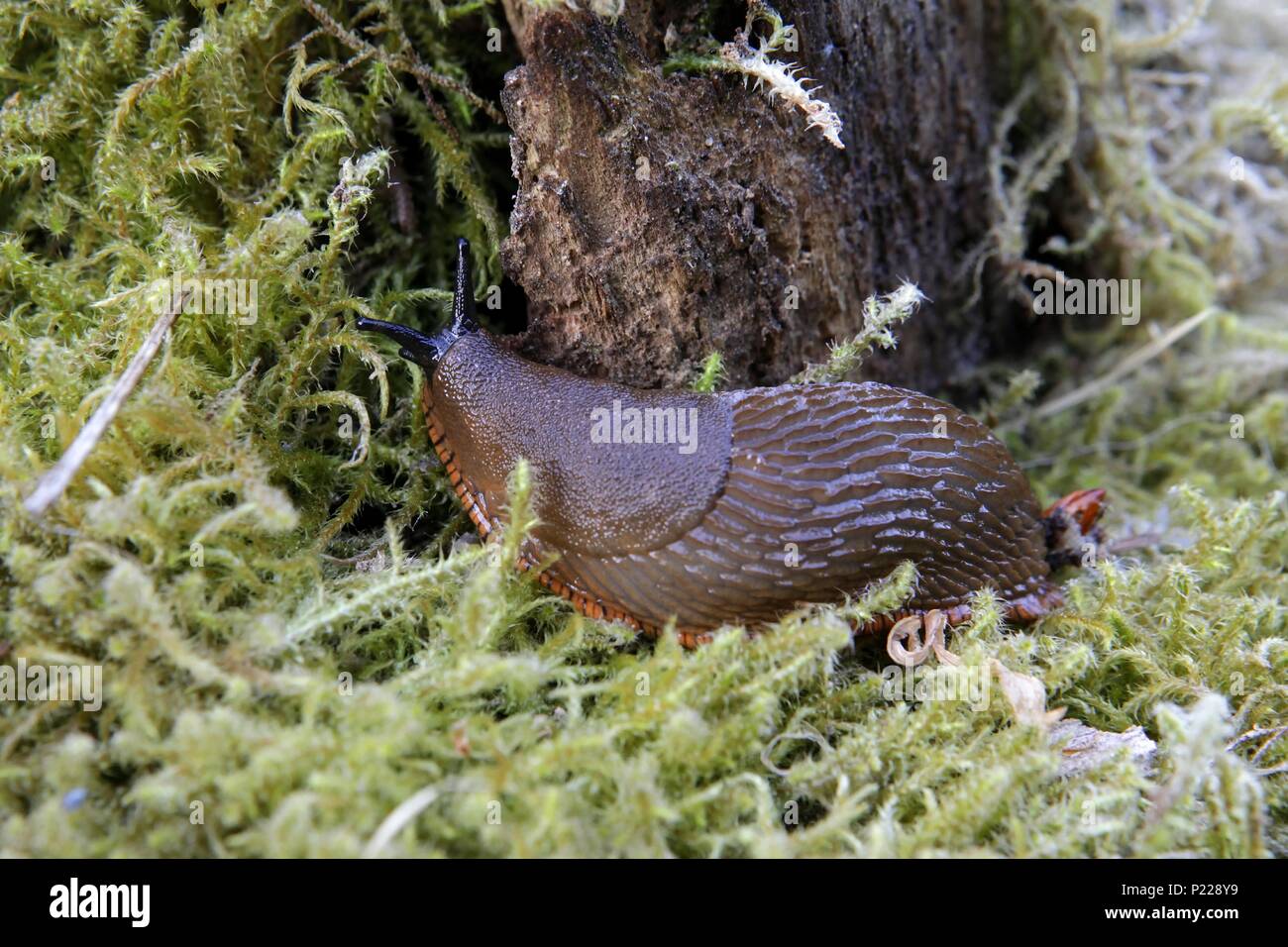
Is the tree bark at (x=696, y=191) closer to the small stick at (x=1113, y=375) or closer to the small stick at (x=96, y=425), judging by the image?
the small stick at (x=96, y=425)

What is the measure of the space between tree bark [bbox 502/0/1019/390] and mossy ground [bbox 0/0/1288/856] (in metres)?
0.40

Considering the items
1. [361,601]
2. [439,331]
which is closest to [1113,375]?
[439,331]

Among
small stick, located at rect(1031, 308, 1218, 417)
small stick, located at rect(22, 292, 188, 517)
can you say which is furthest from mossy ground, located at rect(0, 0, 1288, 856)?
small stick, located at rect(1031, 308, 1218, 417)

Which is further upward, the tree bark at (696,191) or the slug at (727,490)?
the tree bark at (696,191)

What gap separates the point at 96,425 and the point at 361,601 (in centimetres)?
73

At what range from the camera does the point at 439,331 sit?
2.61 m

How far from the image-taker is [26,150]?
2.67 metres

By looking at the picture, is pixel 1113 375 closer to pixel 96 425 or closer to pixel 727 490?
pixel 727 490

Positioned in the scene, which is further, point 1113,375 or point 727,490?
point 1113,375

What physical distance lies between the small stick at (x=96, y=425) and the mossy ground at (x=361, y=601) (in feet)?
0.16

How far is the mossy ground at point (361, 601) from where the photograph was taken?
172cm

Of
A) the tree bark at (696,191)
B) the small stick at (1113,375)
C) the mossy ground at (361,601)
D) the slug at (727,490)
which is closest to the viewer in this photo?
the mossy ground at (361,601)

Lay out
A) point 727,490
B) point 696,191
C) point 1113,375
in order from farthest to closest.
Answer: point 1113,375
point 696,191
point 727,490

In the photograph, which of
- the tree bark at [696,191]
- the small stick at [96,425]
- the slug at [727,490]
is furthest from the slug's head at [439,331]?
the small stick at [96,425]
